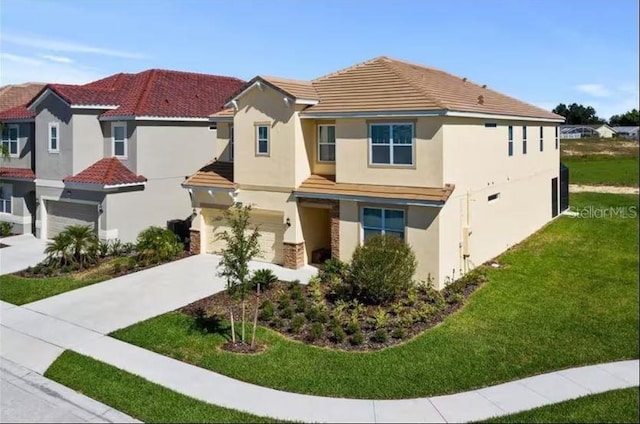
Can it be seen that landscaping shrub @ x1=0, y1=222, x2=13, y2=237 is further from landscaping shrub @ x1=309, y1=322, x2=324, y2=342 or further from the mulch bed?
landscaping shrub @ x1=309, y1=322, x2=324, y2=342

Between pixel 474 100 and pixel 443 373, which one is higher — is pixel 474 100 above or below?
above

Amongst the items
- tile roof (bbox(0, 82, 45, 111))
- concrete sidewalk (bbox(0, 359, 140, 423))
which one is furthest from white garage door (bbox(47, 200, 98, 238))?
concrete sidewalk (bbox(0, 359, 140, 423))

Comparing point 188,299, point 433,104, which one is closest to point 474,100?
point 433,104

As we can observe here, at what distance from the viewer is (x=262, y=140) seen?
1972 cm

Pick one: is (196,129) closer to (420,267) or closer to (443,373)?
(420,267)

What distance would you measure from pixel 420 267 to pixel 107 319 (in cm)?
882

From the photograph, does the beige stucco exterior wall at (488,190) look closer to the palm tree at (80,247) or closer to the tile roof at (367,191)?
the tile roof at (367,191)

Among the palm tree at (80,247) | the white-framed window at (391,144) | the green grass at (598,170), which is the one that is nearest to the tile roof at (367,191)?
the white-framed window at (391,144)

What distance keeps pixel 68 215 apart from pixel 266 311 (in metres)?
14.3

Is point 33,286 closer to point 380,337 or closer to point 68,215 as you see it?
point 68,215

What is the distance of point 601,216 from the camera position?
2681cm

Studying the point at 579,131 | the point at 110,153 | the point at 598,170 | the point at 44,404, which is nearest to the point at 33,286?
the point at 110,153

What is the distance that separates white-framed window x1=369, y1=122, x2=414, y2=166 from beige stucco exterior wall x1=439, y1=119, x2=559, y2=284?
119cm

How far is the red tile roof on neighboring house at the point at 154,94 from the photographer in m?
23.6
